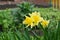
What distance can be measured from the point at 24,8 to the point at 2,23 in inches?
25.8

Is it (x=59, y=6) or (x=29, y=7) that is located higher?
(x=29, y=7)

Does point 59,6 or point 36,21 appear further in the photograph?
point 59,6

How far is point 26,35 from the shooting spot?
9.46 feet

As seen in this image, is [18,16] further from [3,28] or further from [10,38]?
[10,38]

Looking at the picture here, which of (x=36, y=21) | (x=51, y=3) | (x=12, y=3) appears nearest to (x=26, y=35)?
(x=36, y=21)

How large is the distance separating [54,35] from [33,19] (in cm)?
31

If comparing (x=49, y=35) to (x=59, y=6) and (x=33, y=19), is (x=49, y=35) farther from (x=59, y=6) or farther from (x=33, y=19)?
(x=59, y=6)

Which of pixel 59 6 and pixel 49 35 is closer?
pixel 49 35

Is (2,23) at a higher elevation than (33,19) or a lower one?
lower

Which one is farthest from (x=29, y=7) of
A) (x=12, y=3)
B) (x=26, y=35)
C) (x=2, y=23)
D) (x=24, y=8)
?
(x=26, y=35)

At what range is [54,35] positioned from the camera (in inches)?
111

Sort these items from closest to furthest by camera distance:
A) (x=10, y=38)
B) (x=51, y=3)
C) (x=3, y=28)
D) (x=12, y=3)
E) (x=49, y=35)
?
(x=49, y=35)
(x=10, y=38)
(x=3, y=28)
(x=12, y=3)
(x=51, y=3)

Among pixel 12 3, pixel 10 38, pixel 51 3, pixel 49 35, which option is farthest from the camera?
pixel 51 3

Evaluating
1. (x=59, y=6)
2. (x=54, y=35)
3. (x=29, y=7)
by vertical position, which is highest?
(x=54, y=35)
